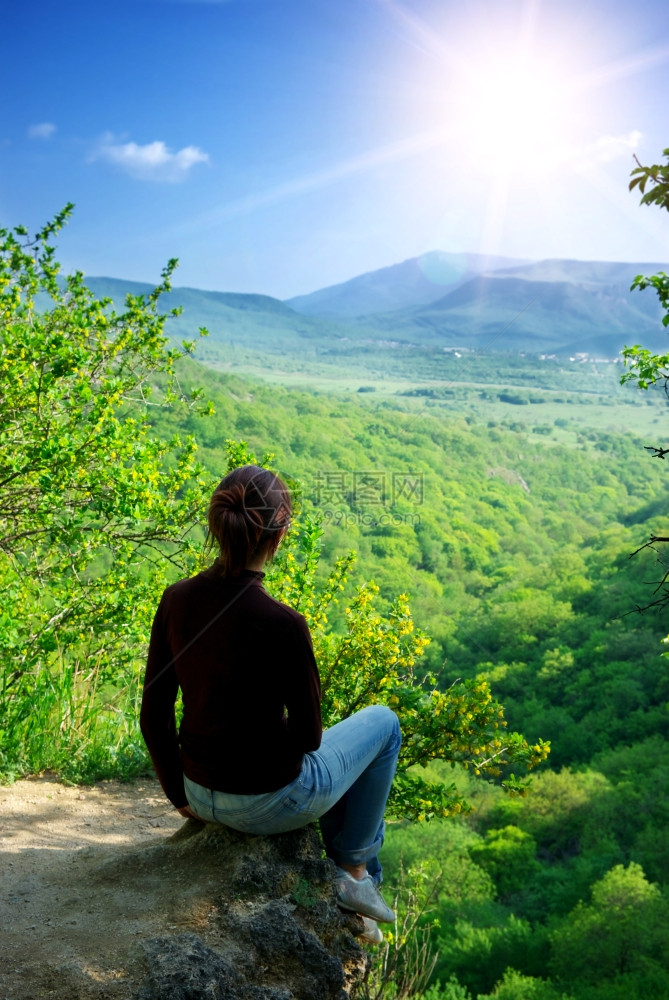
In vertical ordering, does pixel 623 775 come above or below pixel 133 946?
below

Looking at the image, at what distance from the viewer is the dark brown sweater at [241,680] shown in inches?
79.0

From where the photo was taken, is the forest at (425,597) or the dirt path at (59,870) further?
the forest at (425,597)

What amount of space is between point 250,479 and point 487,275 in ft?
509

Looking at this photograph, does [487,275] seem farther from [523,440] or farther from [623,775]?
[623,775]

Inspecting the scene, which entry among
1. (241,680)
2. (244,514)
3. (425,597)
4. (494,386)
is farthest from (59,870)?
(494,386)

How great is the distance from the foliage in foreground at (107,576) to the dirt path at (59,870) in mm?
241

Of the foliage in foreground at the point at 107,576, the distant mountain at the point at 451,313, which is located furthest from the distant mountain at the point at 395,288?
the foliage in foreground at the point at 107,576

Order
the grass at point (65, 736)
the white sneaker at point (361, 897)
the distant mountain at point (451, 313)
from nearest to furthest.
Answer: the white sneaker at point (361, 897)
the grass at point (65, 736)
the distant mountain at point (451, 313)

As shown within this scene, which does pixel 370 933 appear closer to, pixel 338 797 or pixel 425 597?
pixel 338 797

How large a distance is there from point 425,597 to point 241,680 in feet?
167

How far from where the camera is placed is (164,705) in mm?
2305

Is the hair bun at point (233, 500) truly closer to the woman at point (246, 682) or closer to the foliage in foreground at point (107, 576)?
the woman at point (246, 682)

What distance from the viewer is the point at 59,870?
8.36 ft

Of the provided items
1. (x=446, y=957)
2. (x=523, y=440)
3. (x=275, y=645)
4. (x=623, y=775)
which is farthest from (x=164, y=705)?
(x=523, y=440)
